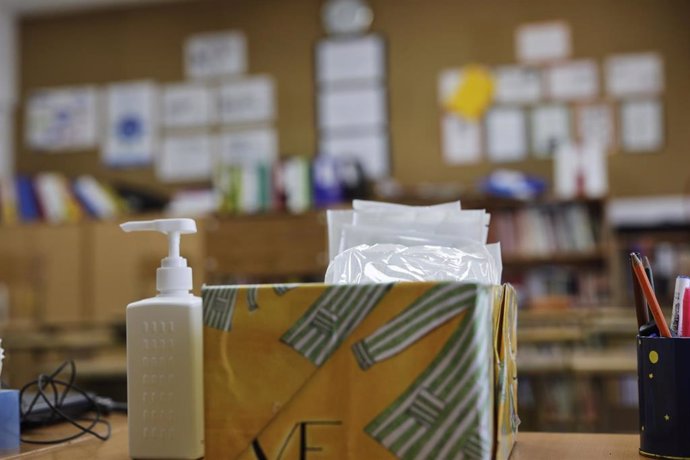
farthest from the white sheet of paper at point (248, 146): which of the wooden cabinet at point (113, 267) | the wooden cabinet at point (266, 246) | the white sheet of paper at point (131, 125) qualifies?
the wooden cabinet at point (113, 267)

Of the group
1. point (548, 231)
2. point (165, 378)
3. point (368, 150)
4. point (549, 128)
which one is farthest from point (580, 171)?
point (165, 378)

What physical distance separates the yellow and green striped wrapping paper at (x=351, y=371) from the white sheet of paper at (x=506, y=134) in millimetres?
4352

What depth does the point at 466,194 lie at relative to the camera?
4.54 m

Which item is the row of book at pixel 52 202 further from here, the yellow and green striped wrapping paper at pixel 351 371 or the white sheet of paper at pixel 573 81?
the yellow and green striped wrapping paper at pixel 351 371

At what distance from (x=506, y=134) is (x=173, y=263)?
14.3 feet

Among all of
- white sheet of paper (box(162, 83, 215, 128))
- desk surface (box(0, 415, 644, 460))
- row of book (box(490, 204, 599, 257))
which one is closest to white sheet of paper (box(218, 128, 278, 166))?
white sheet of paper (box(162, 83, 215, 128))

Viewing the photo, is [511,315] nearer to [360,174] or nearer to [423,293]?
[423,293]

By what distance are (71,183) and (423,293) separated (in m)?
4.84

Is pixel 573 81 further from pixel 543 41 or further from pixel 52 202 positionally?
pixel 52 202

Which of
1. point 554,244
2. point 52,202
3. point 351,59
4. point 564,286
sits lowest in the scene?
point 564,286

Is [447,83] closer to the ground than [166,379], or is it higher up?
higher up

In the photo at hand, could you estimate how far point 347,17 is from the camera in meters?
5.14

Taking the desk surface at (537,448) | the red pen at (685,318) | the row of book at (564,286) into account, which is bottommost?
the row of book at (564,286)

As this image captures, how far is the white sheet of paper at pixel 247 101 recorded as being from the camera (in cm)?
523
